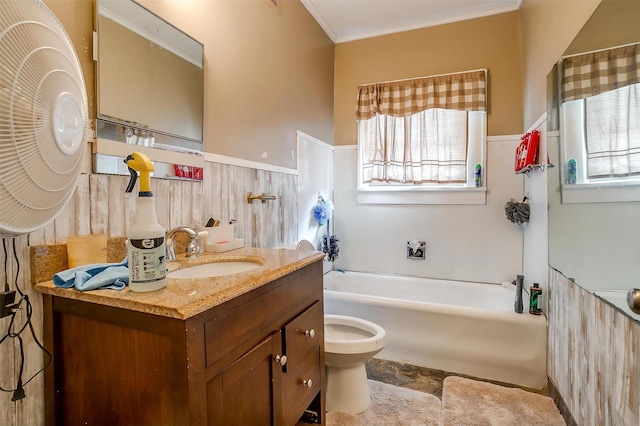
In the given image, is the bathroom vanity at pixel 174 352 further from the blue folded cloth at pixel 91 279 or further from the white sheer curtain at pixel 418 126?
the white sheer curtain at pixel 418 126

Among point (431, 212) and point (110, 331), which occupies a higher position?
point (431, 212)

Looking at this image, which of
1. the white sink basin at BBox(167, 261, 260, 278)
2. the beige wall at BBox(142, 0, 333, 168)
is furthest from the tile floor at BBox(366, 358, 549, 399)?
the beige wall at BBox(142, 0, 333, 168)

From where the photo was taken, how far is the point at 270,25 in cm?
203

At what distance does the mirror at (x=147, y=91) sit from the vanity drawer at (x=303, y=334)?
0.76 meters

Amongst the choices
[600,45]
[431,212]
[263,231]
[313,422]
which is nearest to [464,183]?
[431,212]

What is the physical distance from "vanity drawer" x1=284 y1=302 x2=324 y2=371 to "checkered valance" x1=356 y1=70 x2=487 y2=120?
2112 mm

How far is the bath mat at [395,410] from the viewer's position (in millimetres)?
1573

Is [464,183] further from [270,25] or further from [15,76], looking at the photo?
[15,76]

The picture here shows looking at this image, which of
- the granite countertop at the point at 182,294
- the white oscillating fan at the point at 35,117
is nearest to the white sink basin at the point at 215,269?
the granite countertop at the point at 182,294

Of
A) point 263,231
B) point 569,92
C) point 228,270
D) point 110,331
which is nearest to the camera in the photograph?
point 110,331

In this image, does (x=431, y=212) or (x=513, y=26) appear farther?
(x=431, y=212)

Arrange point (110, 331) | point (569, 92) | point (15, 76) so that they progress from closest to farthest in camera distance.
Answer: point (15, 76) → point (110, 331) → point (569, 92)

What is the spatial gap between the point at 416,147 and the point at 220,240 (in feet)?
6.54

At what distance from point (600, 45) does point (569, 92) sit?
1.09 feet
